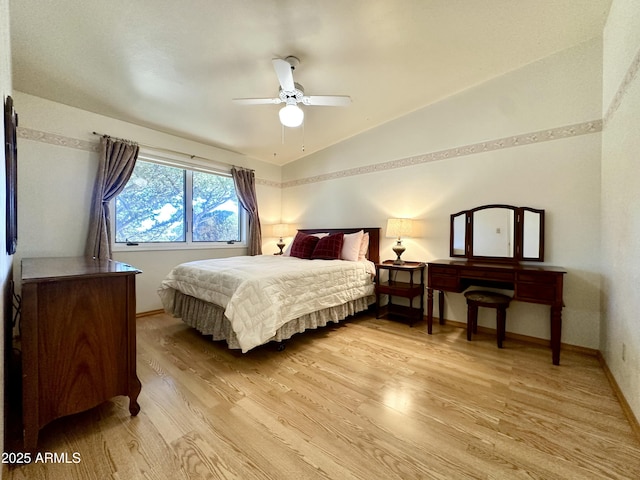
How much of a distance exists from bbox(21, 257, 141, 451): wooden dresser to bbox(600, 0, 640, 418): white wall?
2.92 m

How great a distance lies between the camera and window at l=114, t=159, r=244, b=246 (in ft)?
11.3

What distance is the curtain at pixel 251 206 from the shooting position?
4.51m

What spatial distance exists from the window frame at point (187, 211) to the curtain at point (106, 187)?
0.14m

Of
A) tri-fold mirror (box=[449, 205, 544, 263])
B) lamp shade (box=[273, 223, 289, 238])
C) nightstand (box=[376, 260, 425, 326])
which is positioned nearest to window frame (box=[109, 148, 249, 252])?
lamp shade (box=[273, 223, 289, 238])

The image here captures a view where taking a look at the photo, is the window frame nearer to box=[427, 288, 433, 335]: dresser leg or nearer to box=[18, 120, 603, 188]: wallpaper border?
box=[18, 120, 603, 188]: wallpaper border

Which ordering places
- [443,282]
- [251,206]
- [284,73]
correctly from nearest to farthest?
[284,73], [443,282], [251,206]

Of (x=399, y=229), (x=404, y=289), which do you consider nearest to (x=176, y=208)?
(x=399, y=229)

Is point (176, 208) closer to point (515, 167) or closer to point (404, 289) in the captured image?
point (404, 289)

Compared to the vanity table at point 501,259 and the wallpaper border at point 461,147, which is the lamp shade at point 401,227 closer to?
the vanity table at point 501,259

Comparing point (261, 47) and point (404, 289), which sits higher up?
point (261, 47)

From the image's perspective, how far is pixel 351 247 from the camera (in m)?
3.62

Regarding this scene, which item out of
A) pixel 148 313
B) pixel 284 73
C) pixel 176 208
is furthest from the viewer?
pixel 176 208

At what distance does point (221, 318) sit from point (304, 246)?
1.62 m

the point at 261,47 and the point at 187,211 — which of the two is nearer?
the point at 261,47
